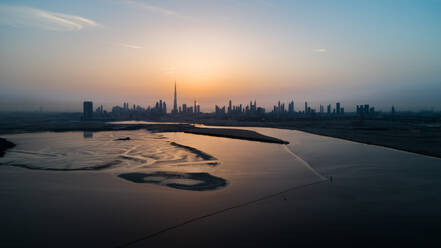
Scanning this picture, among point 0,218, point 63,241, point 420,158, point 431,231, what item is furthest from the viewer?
point 420,158

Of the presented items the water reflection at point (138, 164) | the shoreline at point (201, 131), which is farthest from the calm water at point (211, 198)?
the shoreline at point (201, 131)

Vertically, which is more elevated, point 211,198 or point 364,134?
point 364,134

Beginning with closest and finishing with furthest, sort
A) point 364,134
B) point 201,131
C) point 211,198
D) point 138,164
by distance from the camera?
point 211,198, point 138,164, point 364,134, point 201,131

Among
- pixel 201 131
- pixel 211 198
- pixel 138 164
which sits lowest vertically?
pixel 211 198

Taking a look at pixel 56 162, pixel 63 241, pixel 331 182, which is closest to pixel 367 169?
pixel 331 182

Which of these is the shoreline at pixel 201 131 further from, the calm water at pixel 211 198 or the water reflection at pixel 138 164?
the calm water at pixel 211 198

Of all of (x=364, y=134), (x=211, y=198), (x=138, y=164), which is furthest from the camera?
(x=364, y=134)

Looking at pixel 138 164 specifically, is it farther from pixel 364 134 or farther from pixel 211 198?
pixel 364 134

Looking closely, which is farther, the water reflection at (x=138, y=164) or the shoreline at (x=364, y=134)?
the shoreline at (x=364, y=134)

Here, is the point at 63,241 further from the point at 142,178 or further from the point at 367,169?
the point at 367,169

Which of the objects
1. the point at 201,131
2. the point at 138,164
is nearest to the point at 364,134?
Answer: the point at 201,131

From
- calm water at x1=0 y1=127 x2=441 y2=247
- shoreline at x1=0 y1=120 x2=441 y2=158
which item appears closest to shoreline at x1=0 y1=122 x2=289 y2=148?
shoreline at x1=0 y1=120 x2=441 y2=158
